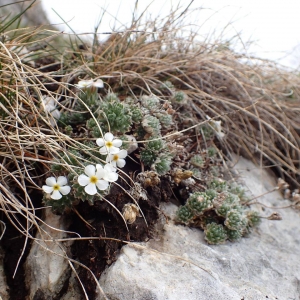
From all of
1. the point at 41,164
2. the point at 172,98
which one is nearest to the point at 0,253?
the point at 41,164

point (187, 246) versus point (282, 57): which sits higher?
point (282, 57)

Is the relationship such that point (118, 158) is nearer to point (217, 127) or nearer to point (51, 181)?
point (51, 181)

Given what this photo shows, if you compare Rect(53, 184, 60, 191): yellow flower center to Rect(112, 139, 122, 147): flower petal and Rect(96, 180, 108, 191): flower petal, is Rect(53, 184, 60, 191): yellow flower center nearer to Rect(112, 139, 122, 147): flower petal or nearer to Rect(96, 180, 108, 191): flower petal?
Rect(96, 180, 108, 191): flower petal

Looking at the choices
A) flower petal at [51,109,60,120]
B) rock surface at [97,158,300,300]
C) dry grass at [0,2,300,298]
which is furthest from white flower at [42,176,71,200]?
dry grass at [0,2,300,298]

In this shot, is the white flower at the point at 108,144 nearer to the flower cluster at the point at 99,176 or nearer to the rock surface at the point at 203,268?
the flower cluster at the point at 99,176

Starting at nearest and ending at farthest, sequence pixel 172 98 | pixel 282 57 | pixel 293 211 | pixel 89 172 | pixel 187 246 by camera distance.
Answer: pixel 89 172 < pixel 187 246 < pixel 172 98 < pixel 293 211 < pixel 282 57

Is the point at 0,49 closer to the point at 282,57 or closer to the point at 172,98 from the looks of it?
the point at 172,98

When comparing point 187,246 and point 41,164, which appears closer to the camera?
point 187,246

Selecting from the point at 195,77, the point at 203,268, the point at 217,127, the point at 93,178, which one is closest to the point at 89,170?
the point at 93,178
